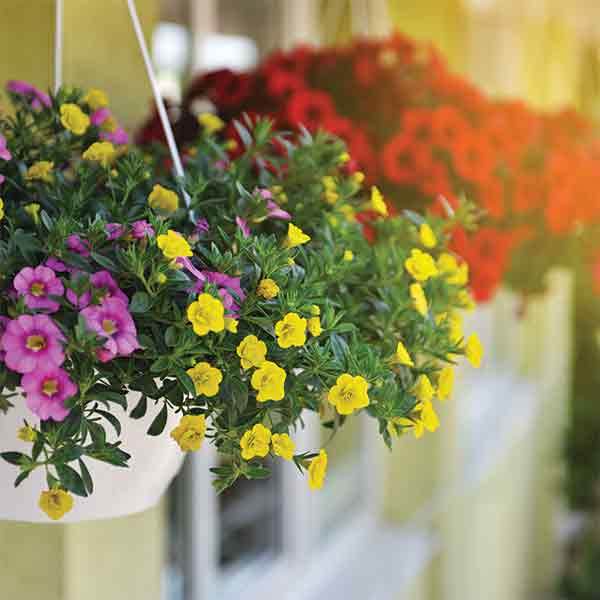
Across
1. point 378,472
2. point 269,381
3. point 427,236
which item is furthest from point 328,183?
point 378,472

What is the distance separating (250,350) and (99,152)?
0.27 meters

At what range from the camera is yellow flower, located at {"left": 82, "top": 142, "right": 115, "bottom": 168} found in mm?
782

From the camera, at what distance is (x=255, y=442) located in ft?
2.08

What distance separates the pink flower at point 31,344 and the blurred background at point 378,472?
49 centimetres

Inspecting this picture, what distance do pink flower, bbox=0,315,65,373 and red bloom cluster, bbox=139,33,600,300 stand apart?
1.96 feet

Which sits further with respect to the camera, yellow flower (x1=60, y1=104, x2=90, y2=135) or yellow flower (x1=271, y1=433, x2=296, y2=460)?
yellow flower (x1=60, y1=104, x2=90, y2=135)

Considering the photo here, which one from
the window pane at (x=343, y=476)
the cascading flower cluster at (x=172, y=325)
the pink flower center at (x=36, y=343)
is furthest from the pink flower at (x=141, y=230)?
the window pane at (x=343, y=476)

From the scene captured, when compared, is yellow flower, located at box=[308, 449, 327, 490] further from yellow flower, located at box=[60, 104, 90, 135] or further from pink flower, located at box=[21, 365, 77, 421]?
yellow flower, located at box=[60, 104, 90, 135]

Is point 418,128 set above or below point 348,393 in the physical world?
above

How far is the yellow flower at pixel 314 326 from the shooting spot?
0.66 metres

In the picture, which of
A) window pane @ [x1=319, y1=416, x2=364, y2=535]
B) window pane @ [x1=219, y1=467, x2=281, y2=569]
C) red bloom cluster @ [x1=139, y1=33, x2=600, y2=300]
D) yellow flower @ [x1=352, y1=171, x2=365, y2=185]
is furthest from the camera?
window pane @ [x1=319, y1=416, x2=364, y2=535]

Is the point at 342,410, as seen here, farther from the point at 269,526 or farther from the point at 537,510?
the point at 537,510

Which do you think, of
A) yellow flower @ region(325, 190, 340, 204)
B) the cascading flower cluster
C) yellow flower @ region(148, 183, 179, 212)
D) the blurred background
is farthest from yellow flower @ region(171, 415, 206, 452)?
the blurred background

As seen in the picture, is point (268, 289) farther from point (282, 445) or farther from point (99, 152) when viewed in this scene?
point (99, 152)
